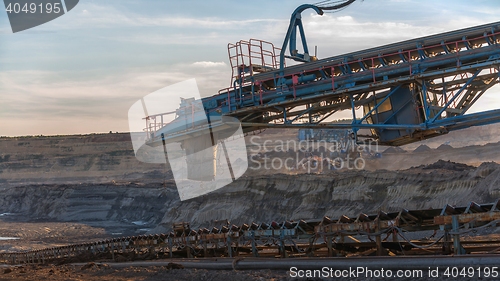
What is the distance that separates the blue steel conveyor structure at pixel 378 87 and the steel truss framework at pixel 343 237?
5641 millimetres

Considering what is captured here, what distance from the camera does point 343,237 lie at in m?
12.6

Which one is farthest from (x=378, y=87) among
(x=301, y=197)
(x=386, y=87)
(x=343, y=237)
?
(x=301, y=197)

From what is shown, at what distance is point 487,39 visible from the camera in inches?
685

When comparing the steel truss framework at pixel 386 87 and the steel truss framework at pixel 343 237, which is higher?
the steel truss framework at pixel 386 87

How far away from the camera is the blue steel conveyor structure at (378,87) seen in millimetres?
17828

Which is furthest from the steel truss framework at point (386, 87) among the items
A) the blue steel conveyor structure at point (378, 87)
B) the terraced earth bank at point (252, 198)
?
the terraced earth bank at point (252, 198)

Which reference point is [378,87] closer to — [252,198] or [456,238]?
[456,238]

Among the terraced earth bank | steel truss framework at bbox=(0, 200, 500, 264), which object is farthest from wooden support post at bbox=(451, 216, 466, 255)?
the terraced earth bank

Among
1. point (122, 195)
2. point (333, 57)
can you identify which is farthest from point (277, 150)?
point (333, 57)

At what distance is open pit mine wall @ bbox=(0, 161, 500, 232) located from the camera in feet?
85.1

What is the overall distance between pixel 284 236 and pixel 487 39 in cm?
836

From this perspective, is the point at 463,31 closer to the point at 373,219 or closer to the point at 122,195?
the point at 373,219

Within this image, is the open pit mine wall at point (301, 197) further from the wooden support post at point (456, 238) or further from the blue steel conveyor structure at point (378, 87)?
the wooden support post at point (456, 238)

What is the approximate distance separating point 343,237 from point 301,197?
18.9 meters
